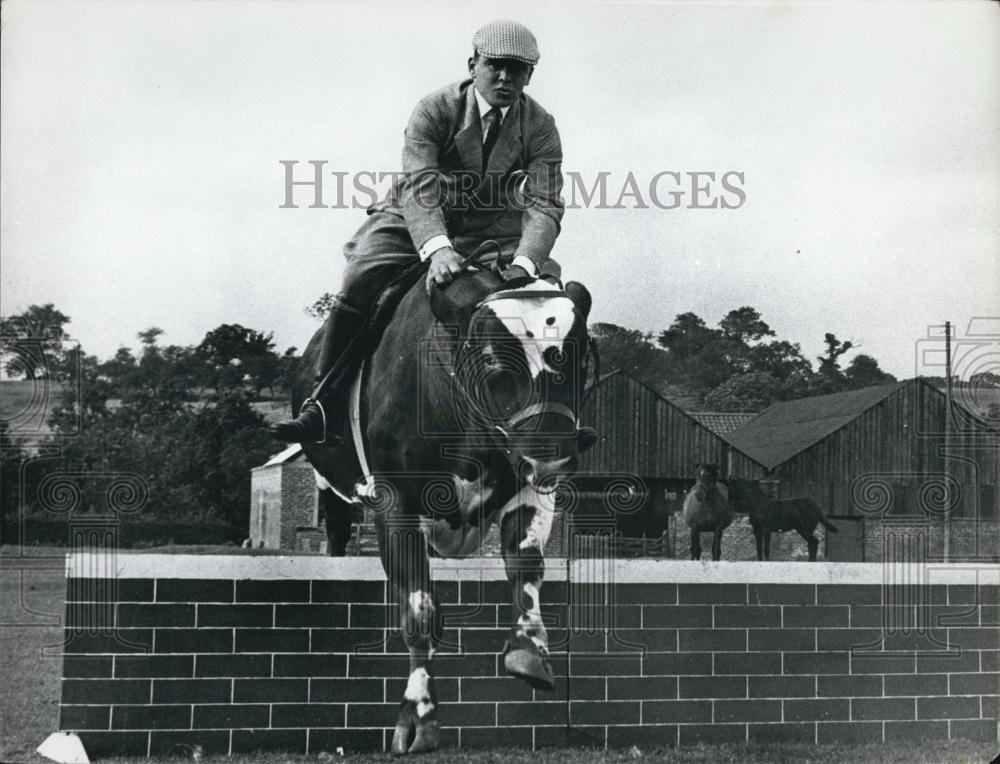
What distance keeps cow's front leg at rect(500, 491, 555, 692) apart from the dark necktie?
1851 millimetres

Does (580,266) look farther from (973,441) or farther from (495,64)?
(973,441)

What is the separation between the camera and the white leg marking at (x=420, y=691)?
5770 mm

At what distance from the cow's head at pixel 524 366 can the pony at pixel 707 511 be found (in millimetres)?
1270

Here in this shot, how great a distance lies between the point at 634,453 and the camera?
21.1 ft

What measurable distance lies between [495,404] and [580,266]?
152 centimetres

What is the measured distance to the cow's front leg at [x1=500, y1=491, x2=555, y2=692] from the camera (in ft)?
17.9

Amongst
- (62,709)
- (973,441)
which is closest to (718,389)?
(973,441)

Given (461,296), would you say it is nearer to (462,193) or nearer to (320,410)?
(462,193)

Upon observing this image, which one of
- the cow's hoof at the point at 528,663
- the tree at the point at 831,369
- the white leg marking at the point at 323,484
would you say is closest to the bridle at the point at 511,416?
the cow's hoof at the point at 528,663

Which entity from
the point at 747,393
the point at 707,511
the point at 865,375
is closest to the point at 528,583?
the point at 707,511

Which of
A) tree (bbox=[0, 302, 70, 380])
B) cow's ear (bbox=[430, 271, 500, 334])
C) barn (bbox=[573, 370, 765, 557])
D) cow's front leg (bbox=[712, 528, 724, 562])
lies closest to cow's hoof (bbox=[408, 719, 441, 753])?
barn (bbox=[573, 370, 765, 557])

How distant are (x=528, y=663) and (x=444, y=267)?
1.94m

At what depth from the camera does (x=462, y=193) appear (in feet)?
20.1

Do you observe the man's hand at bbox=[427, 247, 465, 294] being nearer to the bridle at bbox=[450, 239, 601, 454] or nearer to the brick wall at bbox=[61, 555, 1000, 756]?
the bridle at bbox=[450, 239, 601, 454]
